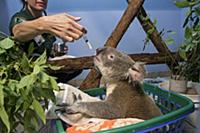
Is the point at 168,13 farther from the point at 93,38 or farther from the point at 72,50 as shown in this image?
the point at 72,50

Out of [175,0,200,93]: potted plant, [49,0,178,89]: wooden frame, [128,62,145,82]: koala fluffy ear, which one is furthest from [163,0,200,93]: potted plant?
[128,62,145,82]: koala fluffy ear

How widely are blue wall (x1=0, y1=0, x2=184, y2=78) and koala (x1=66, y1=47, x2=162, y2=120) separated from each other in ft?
4.98

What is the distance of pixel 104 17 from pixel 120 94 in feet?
6.25

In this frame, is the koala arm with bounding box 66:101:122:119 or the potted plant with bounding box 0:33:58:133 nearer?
the potted plant with bounding box 0:33:58:133

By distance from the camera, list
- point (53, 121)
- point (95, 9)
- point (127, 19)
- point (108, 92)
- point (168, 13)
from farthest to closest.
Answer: point (168, 13), point (95, 9), point (127, 19), point (108, 92), point (53, 121)

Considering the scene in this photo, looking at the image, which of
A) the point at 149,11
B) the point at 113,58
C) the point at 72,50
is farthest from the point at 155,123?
the point at 149,11

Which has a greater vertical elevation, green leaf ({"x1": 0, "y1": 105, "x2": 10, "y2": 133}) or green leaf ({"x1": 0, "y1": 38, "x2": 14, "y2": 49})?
green leaf ({"x1": 0, "y1": 38, "x2": 14, "y2": 49})

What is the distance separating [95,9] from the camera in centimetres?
270

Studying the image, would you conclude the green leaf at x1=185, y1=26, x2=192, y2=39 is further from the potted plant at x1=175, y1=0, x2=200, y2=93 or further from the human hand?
the human hand

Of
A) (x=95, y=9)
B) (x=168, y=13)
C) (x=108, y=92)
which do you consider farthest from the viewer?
(x=168, y=13)

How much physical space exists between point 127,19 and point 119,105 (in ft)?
2.41

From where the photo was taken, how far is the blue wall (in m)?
2.62

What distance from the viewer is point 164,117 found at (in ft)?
2.19

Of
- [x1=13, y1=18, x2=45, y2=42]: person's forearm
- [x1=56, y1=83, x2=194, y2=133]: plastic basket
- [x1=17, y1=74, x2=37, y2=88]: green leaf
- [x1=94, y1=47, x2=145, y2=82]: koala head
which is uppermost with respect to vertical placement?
[x1=13, y1=18, x2=45, y2=42]: person's forearm
